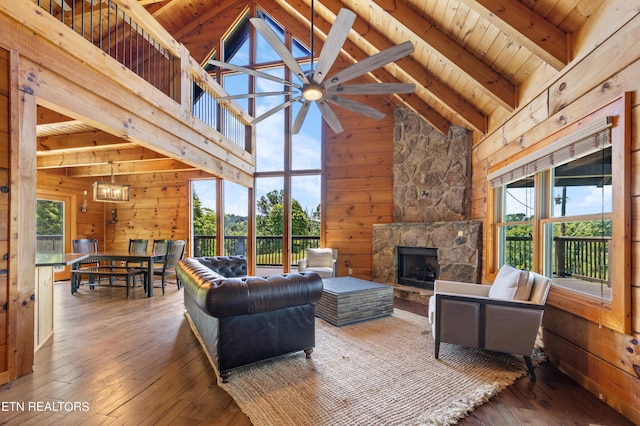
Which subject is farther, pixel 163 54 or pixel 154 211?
pixel 154 211

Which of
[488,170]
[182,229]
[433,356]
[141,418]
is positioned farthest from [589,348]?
[182,229]

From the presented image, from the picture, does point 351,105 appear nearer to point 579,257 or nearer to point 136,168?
point 579,257

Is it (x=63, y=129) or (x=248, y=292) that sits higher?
(x=63, y=129)

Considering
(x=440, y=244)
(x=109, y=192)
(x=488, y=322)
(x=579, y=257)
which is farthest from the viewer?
(x=109, y=192)

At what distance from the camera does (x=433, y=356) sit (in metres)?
2.68

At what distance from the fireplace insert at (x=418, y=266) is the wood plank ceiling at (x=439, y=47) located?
2.19 meters

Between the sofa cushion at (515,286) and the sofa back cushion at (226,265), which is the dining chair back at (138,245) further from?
the sofa cushion at (515,286)

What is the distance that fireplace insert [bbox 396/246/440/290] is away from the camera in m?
5.11

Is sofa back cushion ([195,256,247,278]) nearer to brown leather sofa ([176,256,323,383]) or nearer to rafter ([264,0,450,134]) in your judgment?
brown leather sofa ([176,256,323,383])

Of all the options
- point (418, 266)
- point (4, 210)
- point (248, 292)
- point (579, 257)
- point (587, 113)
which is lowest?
point (418, 266)

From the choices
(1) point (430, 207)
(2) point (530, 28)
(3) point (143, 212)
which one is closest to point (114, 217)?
(3) point (143, 212)

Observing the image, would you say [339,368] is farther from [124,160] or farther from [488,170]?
[124,160]

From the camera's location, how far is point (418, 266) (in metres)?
5.41

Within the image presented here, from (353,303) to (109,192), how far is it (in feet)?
14.9
